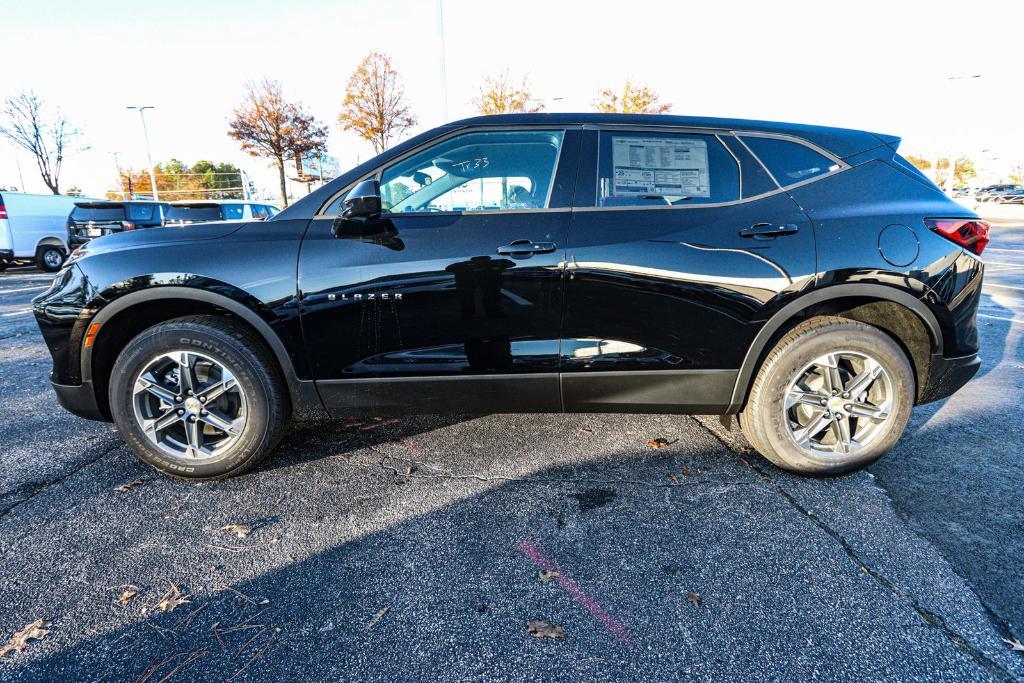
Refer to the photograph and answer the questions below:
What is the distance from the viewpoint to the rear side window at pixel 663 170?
2.74m

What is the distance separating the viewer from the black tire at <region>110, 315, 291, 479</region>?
2.67 m

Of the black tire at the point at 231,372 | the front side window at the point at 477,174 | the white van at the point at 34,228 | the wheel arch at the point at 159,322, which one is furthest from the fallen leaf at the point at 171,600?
the white van at the point at 34,228

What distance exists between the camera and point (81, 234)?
44.1 ft

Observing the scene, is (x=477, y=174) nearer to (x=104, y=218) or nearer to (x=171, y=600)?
(x=171, y=600)

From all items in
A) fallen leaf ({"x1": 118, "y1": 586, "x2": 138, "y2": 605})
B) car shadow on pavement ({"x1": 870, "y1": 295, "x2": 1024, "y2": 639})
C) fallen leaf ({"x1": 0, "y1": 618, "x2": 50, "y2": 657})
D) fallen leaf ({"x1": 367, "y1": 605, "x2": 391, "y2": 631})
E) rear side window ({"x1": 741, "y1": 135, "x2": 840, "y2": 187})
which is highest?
rear side window ({"x1": 741, "y1": 135, "x2": 840, "y2": 187})

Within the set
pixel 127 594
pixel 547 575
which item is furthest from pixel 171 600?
pixel 547 575

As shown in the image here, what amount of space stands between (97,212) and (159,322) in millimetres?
14163

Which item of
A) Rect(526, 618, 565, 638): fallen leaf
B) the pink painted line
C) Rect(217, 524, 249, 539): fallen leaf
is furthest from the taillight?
Rect(217, 524, 249, 539): fallen leaf

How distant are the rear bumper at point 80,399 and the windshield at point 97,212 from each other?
45.6 ft

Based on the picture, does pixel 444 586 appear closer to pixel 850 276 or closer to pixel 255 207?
pixel 850 276

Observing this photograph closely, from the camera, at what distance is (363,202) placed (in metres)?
2.55

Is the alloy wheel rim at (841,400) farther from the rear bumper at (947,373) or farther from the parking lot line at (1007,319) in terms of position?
the parking lot line at (1007,319)

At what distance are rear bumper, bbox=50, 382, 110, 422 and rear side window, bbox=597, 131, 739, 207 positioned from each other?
277 cm

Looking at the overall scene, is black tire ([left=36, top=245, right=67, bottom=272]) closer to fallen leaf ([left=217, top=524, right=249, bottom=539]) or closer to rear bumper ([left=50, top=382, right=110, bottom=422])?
rear bumper ([left=50, top=382, right=110, bottom=422])
